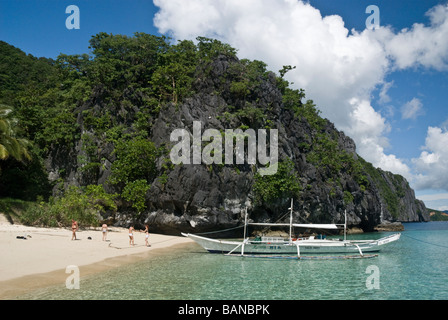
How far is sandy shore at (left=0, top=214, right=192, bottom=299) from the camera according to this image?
1213 cm

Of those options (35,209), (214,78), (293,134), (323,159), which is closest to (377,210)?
(323,159)

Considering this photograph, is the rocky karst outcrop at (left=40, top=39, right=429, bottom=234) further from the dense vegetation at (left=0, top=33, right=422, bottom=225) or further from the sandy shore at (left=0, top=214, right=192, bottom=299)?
the sandy shore at (left=0, top=214, right=192, bottom=299)

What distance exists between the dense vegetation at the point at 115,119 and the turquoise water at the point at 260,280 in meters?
13.3

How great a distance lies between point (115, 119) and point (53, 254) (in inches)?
891

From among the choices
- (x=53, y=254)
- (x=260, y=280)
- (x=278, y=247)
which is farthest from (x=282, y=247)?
(x=53, y=254)

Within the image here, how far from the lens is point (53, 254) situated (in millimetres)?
16438

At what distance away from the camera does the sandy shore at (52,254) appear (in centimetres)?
1213

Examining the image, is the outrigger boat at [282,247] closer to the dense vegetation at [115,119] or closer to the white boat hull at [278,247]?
the white boat hull at [278,247]

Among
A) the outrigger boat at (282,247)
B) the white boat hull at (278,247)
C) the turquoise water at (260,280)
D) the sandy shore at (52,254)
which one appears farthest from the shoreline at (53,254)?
the outrigger boat at (282,247)

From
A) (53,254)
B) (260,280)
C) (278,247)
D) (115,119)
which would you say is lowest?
(260,280)

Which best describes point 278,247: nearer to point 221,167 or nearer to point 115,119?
point 221,167

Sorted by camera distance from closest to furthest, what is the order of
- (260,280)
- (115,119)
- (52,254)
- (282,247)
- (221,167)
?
1. (260,280)
2. (52,254)
3. (282,247)
4. (221,167)
5. (115,119)

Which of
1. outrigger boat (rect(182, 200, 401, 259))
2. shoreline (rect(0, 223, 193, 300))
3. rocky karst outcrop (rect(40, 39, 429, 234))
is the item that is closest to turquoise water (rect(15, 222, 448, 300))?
shoreline (rect(0, 223, 193, 300))
